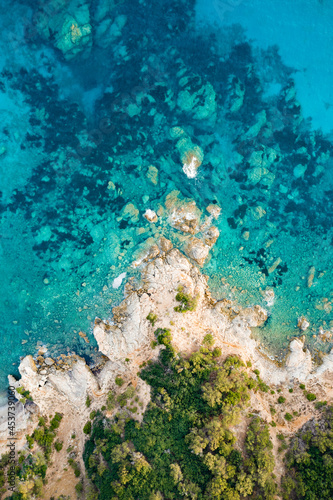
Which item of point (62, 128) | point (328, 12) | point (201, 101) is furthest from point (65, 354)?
point (328, 12)

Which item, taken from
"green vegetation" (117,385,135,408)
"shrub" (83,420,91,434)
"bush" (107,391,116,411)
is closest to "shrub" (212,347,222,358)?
"green vegetation" (117,385,135,408)

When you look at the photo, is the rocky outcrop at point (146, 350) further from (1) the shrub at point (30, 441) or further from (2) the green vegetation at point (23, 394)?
(1) the shrub at point (30, 441)

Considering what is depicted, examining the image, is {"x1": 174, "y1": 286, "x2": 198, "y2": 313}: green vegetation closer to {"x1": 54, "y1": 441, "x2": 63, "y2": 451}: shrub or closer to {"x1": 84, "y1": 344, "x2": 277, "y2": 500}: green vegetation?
{"x1": 84, "y1": 344, "x2": 277, "y2": 500}: green vegetation

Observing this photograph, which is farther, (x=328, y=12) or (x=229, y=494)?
(x=328, y=12)

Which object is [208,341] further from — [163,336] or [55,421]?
[55,421]

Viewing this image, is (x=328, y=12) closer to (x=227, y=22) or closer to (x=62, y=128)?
(x=227, y=22)

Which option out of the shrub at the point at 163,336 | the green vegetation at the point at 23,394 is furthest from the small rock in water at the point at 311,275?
the green vegetation at the point at 23,394
